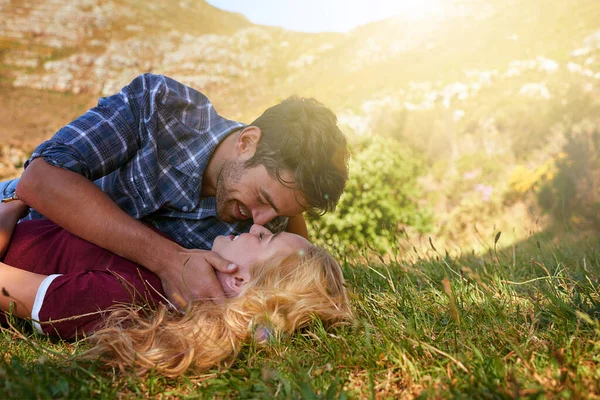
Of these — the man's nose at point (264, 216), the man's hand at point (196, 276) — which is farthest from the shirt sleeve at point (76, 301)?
the man's nose at point (264, 216)

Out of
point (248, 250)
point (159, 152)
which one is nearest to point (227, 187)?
point (159, 152)

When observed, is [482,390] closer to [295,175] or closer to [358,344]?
[358,344]

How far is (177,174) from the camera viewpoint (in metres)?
3.13

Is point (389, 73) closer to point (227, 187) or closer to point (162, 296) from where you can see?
point (227, 187)

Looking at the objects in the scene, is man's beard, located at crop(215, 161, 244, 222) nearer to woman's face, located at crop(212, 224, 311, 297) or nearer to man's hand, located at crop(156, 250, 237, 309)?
woman's face, located at crop(212, 224, 311, 297)

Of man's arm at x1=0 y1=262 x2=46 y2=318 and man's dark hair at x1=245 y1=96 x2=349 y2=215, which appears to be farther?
man's dark hair at x1=245 y1=96 x2=349 y2=215

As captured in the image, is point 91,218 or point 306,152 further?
point 306,152

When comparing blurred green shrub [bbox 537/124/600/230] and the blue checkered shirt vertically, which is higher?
the blue checkered shirt

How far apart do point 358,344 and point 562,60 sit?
13.8m

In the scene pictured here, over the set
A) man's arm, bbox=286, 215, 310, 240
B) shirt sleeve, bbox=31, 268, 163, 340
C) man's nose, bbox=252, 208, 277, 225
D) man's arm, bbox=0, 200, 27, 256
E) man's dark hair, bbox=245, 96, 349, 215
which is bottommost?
man's arm, bbox=286, 215, 310, 240

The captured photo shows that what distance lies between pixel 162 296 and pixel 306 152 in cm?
128

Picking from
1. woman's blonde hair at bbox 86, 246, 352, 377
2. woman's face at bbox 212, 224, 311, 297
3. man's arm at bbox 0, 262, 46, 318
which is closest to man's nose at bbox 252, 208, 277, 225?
woman's face at bbox 212, 224, 311, 297

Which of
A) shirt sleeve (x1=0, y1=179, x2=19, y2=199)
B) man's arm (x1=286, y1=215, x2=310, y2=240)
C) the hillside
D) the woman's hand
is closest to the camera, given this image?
the woman's hand

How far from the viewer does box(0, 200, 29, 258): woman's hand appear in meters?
2.52
